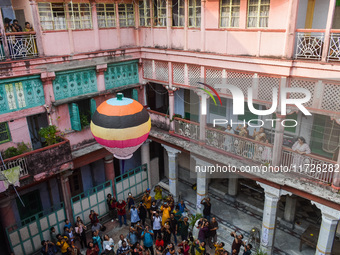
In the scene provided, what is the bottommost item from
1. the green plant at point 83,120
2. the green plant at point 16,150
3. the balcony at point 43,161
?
the balcony at point 43,161

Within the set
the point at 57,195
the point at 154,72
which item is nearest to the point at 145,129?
the point at 154,72

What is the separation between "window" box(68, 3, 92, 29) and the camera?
11.9 m

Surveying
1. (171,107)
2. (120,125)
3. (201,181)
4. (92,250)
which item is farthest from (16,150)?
(201,181)

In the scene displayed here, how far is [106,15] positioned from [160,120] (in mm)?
5262

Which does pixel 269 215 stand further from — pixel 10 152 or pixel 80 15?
pixel 80 15

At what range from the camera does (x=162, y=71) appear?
13.7 m

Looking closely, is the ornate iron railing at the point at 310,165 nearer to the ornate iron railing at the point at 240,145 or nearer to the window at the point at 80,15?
the ornate iron railing at the point at 240,145

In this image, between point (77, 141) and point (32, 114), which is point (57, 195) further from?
point (32, 114)

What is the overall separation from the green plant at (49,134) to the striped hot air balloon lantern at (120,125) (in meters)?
2.80

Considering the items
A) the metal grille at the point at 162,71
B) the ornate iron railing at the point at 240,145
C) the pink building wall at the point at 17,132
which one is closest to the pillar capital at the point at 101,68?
the metal grille at the point at 162,71

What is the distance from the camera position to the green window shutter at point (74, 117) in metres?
12.3

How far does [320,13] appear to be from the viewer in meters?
10.5

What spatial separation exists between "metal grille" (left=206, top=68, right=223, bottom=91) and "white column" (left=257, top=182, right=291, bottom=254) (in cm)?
413

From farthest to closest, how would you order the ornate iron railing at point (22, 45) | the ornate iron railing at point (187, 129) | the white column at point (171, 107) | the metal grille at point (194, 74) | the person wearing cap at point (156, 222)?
the white column at point (171, 107), the ornate iron railing at point (187, 129), the person wearing cap at point (156, 222), the metal grille at point (194, 74), the ornate iron railing at point (22, 45)
